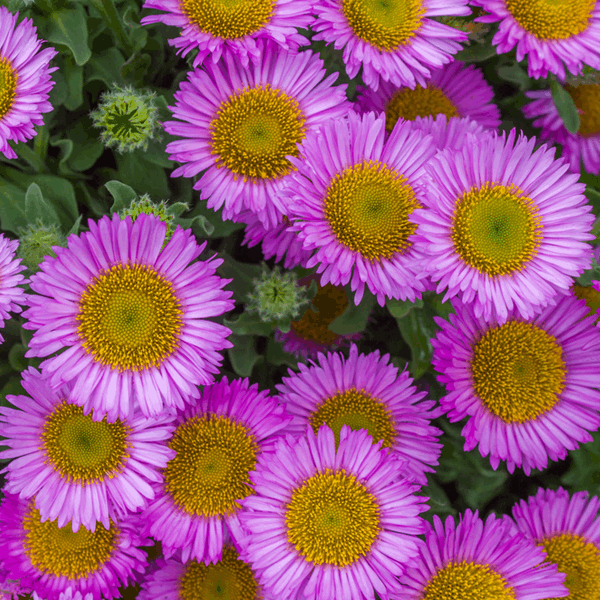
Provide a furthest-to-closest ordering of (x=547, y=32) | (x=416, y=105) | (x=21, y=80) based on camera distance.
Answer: (x=416, y=105) < (x=547, y=32) < (x=21, y=80)

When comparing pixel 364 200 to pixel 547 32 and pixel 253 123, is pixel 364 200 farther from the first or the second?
pixel 547 32

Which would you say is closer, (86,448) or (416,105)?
(86,448)

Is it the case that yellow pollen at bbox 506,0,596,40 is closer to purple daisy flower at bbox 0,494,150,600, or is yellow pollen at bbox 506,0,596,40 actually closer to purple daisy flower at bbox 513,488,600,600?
purple daisy flower at bbox 513,488,600,600

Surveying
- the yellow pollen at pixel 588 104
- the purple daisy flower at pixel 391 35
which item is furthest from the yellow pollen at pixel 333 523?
the yellow pollen at pixel 588 104

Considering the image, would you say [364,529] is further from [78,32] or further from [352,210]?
[78,32]

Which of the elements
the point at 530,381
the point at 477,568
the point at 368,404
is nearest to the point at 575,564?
the point at 477,568

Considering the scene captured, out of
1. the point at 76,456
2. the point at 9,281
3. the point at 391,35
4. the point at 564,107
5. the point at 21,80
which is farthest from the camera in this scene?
the point at 564,107

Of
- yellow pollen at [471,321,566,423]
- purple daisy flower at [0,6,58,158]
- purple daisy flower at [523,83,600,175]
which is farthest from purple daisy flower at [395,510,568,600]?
purple daisy flower at [0,6,58,158]

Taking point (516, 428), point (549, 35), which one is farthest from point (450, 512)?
point (549, 35)
